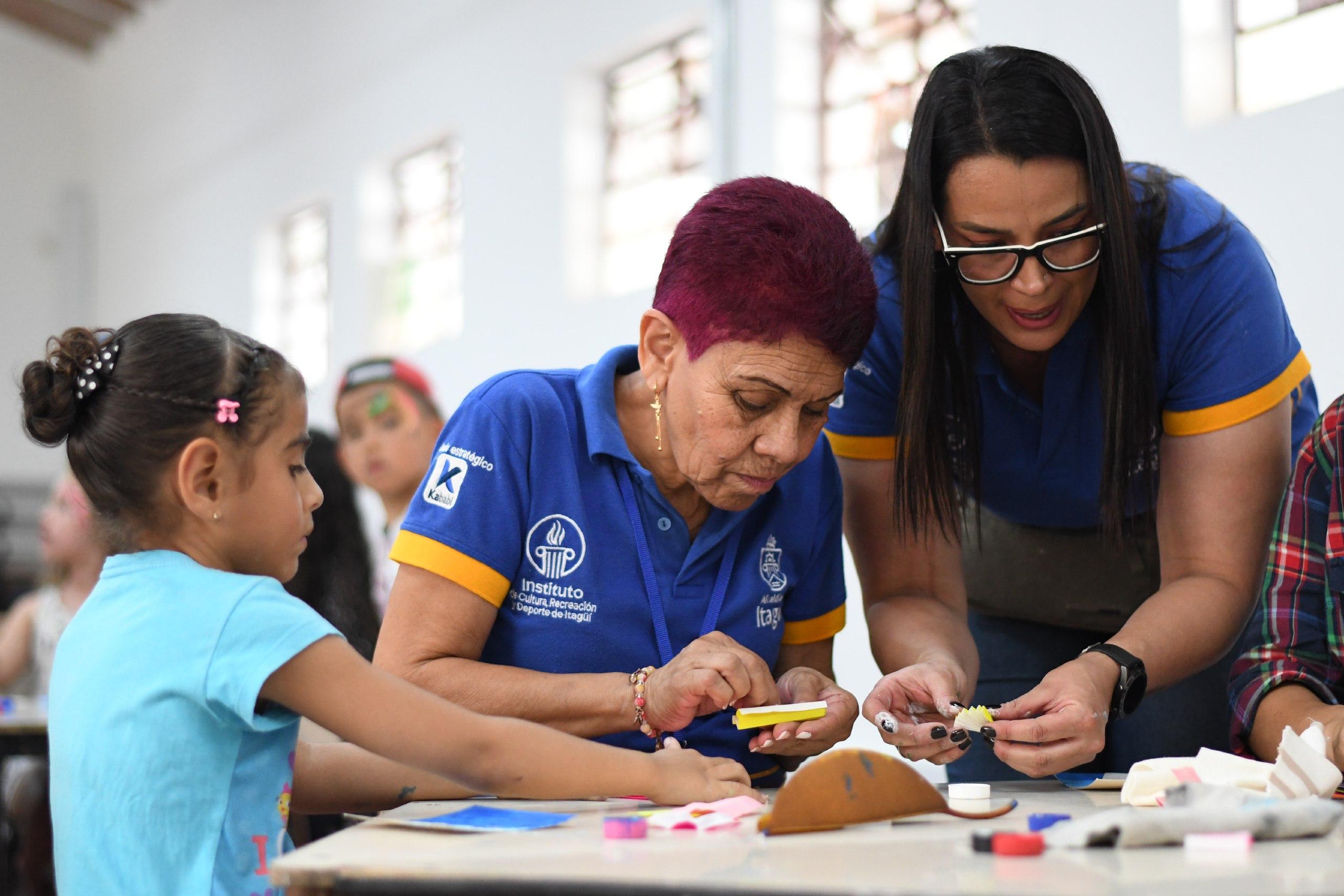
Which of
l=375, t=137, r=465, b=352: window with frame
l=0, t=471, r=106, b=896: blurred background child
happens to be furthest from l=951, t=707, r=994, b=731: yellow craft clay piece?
l=375, t=137, r=465, b=352: window with frame

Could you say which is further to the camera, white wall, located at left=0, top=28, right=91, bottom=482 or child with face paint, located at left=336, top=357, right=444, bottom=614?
white wall, located at left=0, top=28, right=91, bottom=482

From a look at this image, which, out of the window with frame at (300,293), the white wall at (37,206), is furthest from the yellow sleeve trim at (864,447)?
the white wall at (37,206)

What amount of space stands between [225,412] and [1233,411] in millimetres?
1291

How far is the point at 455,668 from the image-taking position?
5.34 feet

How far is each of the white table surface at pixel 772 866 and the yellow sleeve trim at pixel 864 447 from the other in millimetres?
884

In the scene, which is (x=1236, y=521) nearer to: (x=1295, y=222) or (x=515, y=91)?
(x=1295, y=222)

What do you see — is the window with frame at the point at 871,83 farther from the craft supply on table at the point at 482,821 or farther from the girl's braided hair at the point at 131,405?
the craft supply on table at the point at 482,821

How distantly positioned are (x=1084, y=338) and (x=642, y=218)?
4740 mm

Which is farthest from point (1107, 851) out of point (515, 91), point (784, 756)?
point (515, 91)

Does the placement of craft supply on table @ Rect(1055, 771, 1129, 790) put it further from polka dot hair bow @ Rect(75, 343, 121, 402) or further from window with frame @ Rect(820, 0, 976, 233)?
window with frame @ Rect(820, 0, 976, 233)

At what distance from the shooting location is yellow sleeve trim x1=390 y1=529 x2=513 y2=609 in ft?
5.43

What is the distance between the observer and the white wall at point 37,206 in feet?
39.2

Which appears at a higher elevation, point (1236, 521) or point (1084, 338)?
point (1084, 338)

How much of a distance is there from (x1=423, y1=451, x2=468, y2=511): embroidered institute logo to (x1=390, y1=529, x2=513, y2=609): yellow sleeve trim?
53 millimetres
